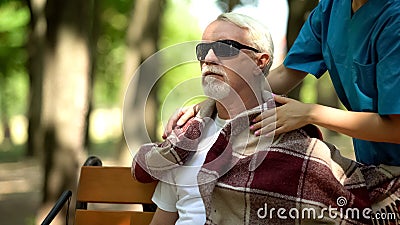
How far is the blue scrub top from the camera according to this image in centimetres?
253

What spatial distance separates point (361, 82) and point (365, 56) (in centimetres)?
9

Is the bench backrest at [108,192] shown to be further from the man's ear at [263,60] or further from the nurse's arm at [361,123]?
the nurse's arm at [361,123]

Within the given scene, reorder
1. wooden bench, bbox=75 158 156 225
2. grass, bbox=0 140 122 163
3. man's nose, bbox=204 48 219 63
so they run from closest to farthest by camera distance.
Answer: man's nose, bbox=204 48 219 63
wooden bench, bbox=75 158 156 225
grass, bbox=0 140 122 163

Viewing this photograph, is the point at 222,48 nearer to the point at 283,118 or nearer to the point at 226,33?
the point at 226,33

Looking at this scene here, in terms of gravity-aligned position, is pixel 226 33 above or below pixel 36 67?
above

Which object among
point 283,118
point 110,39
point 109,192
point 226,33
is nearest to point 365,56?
point 283,118

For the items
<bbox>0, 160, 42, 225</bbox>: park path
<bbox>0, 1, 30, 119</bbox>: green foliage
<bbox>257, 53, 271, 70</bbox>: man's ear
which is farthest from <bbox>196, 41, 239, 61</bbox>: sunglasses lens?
<bbox>0, 1, 30, 119</bbox>: green foliage

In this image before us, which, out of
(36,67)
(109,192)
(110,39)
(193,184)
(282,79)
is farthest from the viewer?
(110,39)

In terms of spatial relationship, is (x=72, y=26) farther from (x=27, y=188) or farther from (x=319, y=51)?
(x=27, y=188)

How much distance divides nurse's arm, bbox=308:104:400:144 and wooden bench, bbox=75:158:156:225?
98 cm

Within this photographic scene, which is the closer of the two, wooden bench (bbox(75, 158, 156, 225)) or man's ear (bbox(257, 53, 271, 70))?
man's ear (bbox(257, 53, 271, 70))

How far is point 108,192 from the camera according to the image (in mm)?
3346

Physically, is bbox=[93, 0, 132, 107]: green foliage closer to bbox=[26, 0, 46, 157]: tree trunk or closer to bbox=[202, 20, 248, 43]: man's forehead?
bbox=[26, 0, 46, 157]: tree trunk

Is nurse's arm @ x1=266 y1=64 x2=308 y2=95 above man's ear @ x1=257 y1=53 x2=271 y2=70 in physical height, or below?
below
